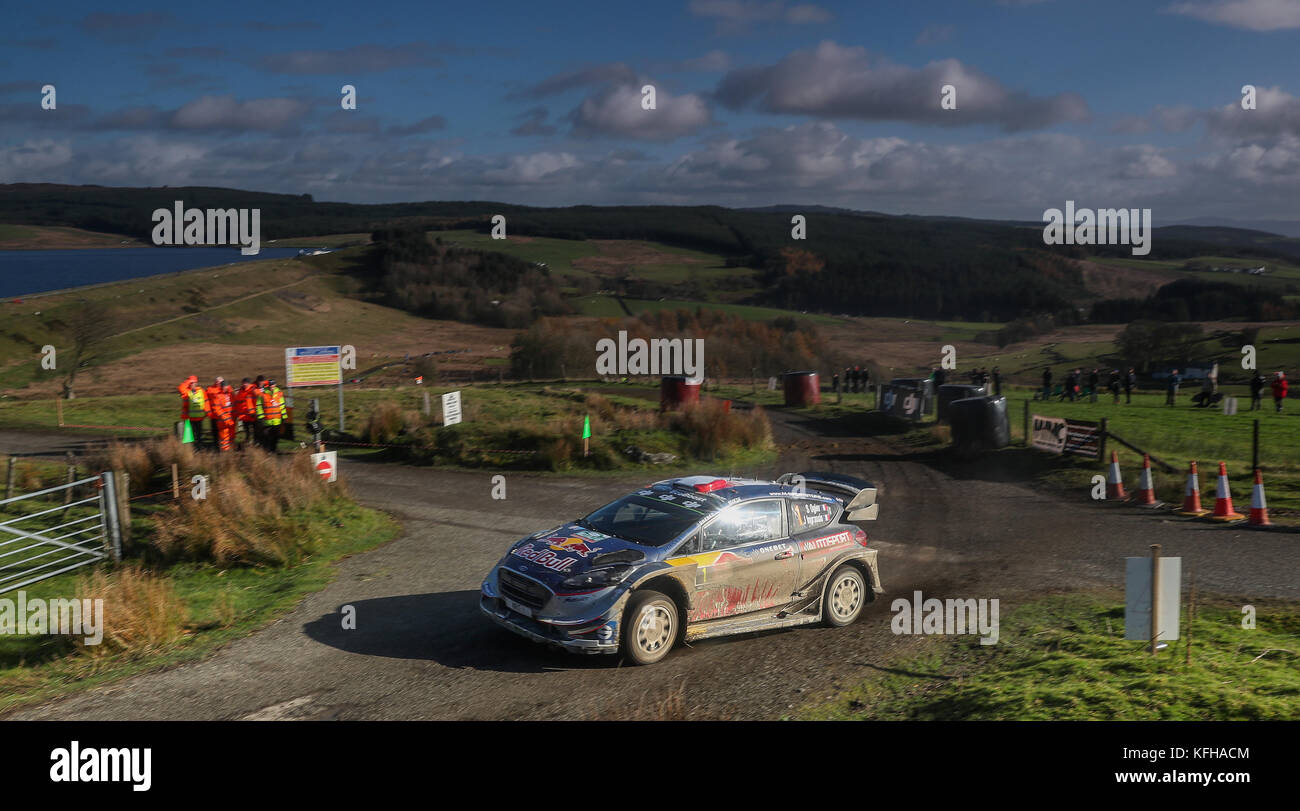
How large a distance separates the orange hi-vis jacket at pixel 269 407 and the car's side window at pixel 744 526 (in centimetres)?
1421

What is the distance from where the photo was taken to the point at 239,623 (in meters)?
9.98

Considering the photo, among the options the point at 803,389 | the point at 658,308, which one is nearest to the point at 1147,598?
the point at 803,389

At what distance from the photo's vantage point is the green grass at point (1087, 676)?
21.0 ft

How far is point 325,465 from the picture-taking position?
16.2 m

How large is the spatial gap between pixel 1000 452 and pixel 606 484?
9.92 meters

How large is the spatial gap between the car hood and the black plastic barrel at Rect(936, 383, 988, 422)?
20.4m

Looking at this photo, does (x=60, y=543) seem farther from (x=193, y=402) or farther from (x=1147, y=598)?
(x=1147, y=598)

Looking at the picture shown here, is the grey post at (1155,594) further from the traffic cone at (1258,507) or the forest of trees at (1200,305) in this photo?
the forest of trees at (1200,305)

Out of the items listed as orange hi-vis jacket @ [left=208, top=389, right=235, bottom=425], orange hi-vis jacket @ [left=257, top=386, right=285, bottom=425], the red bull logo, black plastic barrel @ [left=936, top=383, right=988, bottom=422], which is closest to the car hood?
the red bull logo

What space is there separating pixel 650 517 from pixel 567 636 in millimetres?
1768

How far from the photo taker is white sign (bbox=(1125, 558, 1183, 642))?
7395mm

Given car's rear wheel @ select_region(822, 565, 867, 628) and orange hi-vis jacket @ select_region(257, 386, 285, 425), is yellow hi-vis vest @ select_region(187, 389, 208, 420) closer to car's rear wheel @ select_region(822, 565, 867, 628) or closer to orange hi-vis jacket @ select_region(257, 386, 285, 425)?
orange hi-vis jacket @ select_region(257, 386, 285, 425)

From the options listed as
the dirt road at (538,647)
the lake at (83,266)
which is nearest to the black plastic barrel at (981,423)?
the dirt road at (538,647)
